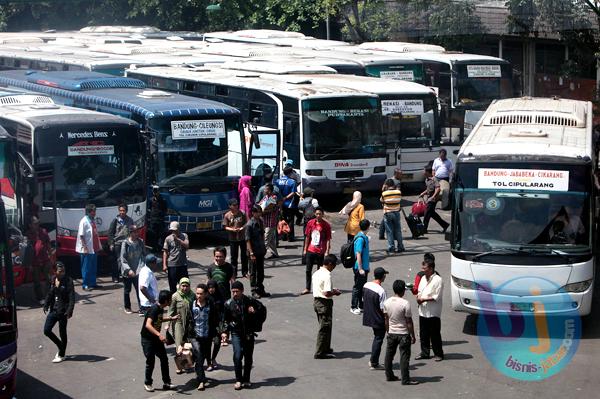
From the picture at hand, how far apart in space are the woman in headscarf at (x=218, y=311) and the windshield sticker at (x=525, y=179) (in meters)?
4.29

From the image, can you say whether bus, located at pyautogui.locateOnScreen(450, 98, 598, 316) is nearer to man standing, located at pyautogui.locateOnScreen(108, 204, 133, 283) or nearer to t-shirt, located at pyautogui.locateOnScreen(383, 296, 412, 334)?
t-shirt, located at pyautogui.locateOnScreen(383, 296, 412, 334)

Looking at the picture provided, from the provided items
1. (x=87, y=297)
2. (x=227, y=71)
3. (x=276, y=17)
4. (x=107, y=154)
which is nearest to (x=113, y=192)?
(x=107, y=154)

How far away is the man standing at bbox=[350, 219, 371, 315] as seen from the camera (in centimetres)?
1672

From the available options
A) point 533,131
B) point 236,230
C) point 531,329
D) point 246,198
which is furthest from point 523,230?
point 246,198

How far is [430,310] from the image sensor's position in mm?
14453

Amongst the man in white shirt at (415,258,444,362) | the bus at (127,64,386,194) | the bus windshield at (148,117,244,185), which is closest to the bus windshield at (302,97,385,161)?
the bus at (127,64,386,194)

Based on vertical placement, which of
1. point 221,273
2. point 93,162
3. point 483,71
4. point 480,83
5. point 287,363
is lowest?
point 287,363

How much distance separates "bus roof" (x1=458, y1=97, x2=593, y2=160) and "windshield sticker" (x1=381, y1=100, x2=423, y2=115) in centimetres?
651

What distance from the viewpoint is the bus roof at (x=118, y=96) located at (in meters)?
22.2

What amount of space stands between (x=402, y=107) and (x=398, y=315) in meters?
14.4

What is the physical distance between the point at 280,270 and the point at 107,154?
3.90 meters

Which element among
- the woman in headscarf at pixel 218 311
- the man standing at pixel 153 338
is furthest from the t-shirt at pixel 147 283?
the man standing at pixel 153 338

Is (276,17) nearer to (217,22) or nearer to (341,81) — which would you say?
(217,22)

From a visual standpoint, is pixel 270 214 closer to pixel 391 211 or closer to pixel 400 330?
pixel 391 211
